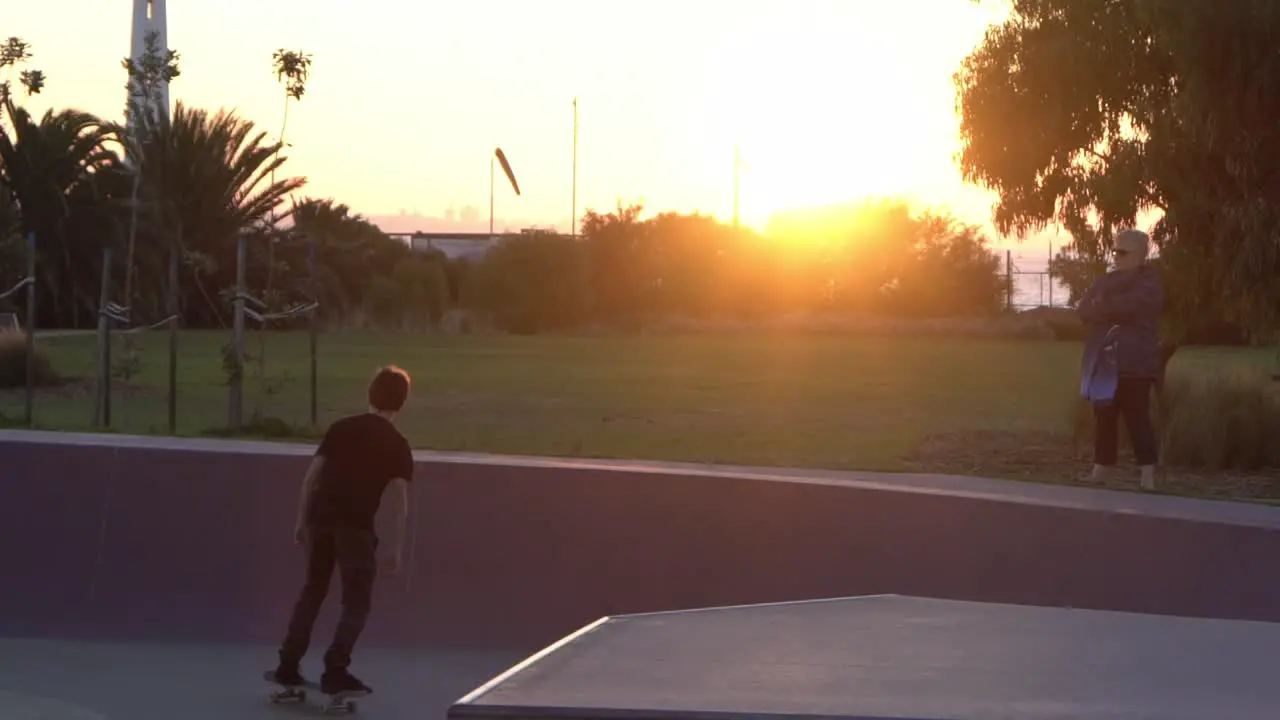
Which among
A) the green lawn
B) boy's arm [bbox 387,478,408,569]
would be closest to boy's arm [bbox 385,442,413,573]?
boy's arm [bbox 387,478,408,569]

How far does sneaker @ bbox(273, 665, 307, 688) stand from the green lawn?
637 cm

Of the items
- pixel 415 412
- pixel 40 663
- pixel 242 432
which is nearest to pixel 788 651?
pixel 40 663

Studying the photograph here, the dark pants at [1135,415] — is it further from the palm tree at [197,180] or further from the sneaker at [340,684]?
the palm tree at [197,180]

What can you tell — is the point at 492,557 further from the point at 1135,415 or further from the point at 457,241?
the point at 457,241

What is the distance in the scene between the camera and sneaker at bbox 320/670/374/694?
7.00 m

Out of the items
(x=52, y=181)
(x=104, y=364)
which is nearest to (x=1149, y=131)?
(x=104, y=364)

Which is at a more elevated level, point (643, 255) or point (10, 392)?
point (643, 255)

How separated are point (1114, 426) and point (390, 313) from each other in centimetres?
5143

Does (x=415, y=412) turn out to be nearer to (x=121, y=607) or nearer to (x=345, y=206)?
(x=121, y=607)

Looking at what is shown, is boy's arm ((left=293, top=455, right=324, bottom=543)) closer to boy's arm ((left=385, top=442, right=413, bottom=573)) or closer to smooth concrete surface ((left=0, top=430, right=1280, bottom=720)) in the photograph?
boy's arm ((left=385, top=442, right=413, bottom=573))

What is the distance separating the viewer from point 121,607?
8.56m

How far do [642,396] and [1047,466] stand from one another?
1178cm

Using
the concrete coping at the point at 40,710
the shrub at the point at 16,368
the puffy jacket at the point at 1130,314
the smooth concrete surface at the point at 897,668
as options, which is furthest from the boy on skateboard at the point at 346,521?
the shrub at the point at 16,368

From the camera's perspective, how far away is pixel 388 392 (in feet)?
23.7
